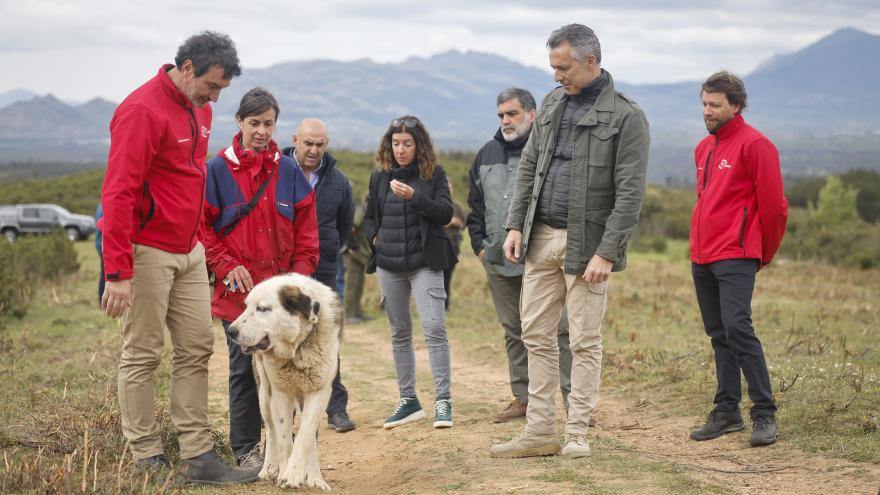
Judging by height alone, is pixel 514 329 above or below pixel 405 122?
below

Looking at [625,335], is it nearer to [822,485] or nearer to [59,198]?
[822,485]

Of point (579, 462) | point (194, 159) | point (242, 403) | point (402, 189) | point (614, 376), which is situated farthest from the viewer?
point (614, 376)

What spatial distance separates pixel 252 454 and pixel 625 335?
723 cm

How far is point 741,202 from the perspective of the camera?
21.5ft

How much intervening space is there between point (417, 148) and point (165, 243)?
2717 millimetres

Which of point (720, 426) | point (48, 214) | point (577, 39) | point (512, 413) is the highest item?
point (577, 39)

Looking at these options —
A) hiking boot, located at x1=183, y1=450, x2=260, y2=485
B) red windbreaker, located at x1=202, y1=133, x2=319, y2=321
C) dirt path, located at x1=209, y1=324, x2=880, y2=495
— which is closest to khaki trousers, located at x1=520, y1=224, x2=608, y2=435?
dirt path, located at x1=209, y1=324, x2=880, y2=495

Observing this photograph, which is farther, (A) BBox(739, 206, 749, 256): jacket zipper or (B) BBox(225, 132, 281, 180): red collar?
(A) BBox(739, 206, 749, 256): jacket zipper

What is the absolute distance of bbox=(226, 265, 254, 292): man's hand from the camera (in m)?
6.02

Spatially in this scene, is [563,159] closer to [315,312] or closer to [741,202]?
[741,202]

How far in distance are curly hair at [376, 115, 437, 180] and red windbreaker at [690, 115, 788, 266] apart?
2244mm

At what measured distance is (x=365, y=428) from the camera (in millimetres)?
7855

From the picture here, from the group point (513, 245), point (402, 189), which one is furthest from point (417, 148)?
point (513, 245)

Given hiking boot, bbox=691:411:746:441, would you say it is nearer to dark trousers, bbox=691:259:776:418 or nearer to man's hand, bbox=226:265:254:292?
dark trousers, bbox=691:259:776:418
